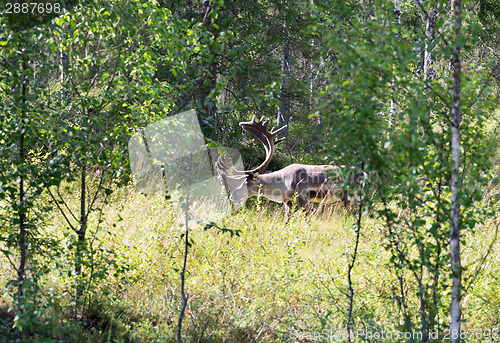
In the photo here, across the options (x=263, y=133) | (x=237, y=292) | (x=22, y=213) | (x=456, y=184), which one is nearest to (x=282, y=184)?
(x=263, y=133)

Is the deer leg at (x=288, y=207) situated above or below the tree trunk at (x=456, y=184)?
below

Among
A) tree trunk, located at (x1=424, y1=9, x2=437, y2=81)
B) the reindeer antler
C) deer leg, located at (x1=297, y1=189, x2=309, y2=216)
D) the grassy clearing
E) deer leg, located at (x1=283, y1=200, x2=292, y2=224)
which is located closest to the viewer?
tree trunk, located at (x1=424, y1=9, x2=437, y2=81)

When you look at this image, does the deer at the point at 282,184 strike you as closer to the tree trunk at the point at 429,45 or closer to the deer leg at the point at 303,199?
the deer leg at the point at 303,199

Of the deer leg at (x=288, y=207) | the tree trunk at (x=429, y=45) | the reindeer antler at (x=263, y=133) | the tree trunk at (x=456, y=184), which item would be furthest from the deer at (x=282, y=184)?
the tree trunk at (x=456, y=184)

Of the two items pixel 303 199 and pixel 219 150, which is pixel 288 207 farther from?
pixel 219 150

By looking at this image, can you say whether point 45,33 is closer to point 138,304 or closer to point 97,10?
point 97,10

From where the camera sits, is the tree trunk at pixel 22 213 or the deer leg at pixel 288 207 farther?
the deer leg at pixel 288 207

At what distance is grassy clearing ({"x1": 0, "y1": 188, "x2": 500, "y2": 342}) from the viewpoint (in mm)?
3832

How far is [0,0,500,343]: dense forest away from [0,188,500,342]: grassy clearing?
24 millimetres

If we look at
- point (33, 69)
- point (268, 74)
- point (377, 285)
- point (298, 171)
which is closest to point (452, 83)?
point (377, 285)

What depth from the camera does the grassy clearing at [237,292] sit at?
3832 mm

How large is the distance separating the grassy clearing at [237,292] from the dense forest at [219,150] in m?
0.02

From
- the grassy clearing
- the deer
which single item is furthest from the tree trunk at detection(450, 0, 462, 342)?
the deer

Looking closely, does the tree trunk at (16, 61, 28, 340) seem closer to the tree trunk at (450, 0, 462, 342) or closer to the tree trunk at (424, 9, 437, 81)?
the tree trunk at (424, 9, 437, 81)
